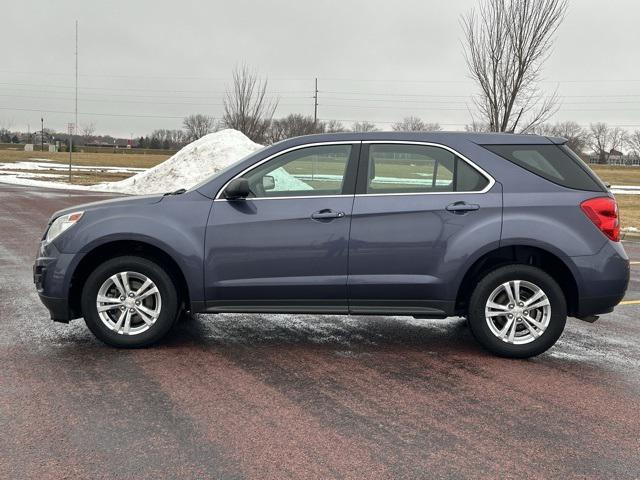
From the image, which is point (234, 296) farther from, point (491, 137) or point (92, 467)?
point (491, 137)

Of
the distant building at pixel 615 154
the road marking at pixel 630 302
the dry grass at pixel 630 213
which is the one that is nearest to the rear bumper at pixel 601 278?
the road marking at pixel 630 302

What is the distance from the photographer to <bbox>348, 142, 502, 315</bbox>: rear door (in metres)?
4.89

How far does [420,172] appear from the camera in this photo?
512 cm

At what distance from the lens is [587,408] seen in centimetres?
403

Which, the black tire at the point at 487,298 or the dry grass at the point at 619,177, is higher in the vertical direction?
the dry grass at the point at 619,177

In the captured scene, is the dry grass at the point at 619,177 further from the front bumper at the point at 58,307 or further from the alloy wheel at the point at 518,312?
the front bumper at the point at 58,307

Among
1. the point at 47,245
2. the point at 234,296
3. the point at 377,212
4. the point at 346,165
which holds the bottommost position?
the point at 234,296

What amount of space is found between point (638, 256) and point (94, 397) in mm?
10386

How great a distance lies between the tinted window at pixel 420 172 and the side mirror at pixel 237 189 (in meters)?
1.00

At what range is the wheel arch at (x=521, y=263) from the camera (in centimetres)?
497

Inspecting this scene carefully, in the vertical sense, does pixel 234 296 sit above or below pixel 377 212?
below

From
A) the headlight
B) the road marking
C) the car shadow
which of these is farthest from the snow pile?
the headlight

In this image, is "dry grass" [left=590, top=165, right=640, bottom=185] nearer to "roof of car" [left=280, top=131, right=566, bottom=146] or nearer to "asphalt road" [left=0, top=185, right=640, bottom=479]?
"roof of car" [left=280, top=131, right=566, bottom=146]

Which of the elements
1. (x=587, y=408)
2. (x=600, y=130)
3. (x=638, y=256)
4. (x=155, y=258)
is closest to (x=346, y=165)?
(x=155, y=258)
